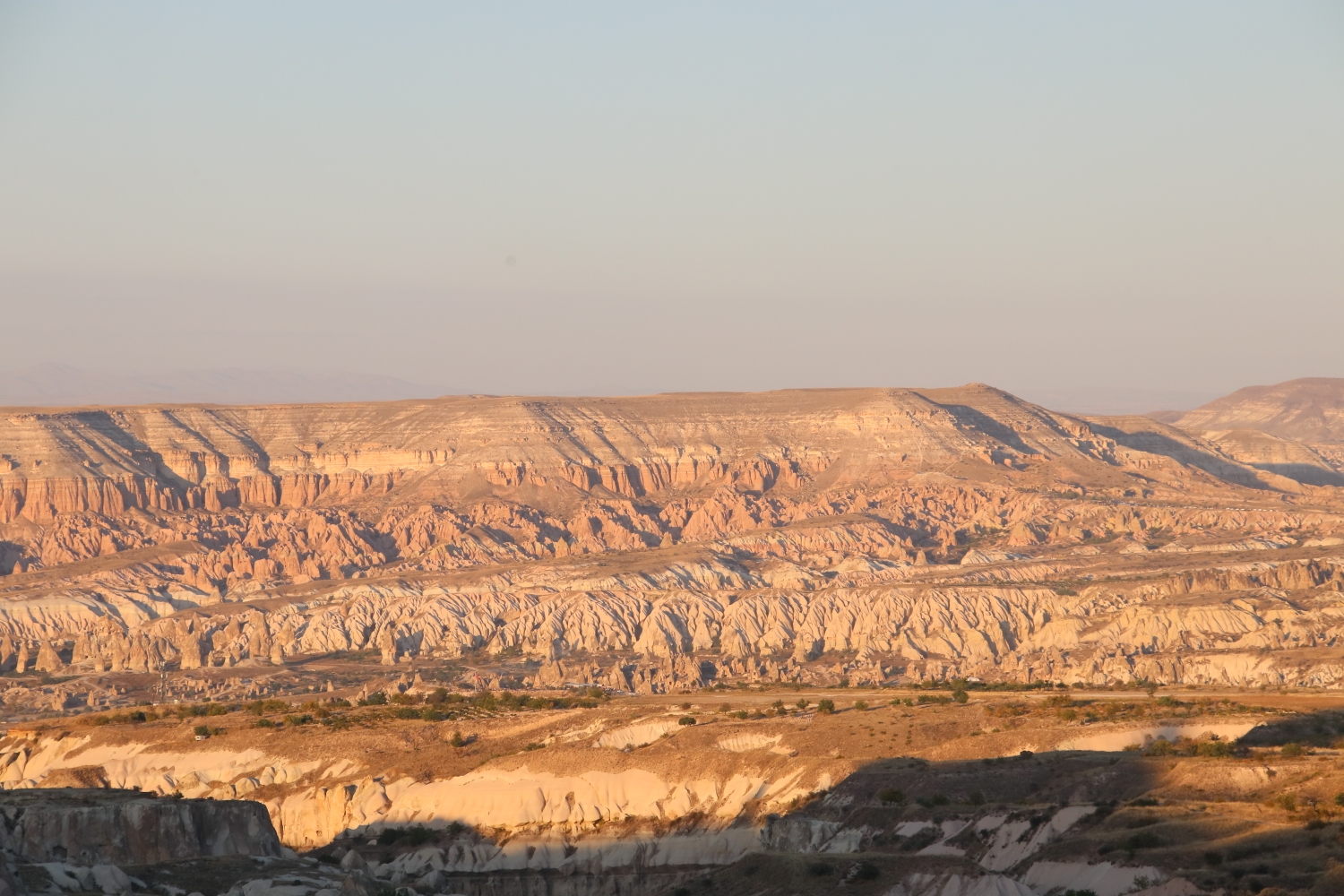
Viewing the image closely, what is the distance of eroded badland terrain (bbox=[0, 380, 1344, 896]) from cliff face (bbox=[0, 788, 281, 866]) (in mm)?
114

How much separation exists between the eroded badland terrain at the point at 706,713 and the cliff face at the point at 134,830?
0.37 feet

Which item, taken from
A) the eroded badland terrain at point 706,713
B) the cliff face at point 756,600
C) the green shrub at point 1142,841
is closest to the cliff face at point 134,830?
the eroded badland terrain at point 706,713

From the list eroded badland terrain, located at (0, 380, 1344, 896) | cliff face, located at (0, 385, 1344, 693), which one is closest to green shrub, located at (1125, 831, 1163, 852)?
eroded badland terrain, located at (0, 380, 1344, 896)

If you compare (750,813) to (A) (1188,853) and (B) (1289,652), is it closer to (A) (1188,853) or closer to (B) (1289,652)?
(A) (1188,853)

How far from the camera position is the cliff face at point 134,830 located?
5681 centimetres

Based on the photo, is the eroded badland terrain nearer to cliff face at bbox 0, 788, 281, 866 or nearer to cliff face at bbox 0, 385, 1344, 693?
cliff face at bbox 0, 788, 281, 866

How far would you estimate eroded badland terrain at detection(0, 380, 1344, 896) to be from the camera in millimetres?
49875

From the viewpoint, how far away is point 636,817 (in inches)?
2594

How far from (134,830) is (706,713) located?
1176 inches

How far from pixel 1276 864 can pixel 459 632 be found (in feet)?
379

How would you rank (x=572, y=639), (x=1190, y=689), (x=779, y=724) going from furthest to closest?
1. (x=572, y=639)
2. (x=1190, y=689)
3. (x=779, y=724)

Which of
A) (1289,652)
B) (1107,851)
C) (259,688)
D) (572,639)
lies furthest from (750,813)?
(572,639)

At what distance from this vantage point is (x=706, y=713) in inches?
3223

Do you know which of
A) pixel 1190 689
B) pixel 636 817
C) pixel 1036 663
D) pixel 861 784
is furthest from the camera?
pixel 1036 663
